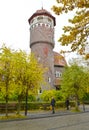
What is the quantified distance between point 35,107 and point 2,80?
550 inches

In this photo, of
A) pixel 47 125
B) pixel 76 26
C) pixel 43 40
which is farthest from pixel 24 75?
pixel 43 40

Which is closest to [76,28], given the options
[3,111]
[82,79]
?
[3,111]

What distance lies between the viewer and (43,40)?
6488cm

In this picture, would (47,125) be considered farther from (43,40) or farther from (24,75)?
(43,40)

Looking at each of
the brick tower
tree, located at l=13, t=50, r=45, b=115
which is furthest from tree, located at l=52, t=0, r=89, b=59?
the brick tower

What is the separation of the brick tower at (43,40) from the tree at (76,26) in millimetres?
50739

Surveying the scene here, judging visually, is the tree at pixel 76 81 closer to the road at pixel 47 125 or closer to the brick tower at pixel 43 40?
the road at pixel 47 125

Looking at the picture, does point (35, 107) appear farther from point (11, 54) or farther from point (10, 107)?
point (11, 54)

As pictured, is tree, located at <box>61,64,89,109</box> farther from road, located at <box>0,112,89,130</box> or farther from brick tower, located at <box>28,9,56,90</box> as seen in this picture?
brick tower, located at <box>28,9,56,90</box>

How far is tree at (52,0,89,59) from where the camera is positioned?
1229 centimetres

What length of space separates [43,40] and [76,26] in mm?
52107

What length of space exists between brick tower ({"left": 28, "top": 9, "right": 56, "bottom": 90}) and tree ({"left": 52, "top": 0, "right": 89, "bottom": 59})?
50.7 m

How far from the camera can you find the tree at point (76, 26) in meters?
12.3

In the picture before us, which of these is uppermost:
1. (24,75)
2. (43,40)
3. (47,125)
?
(43,40)
